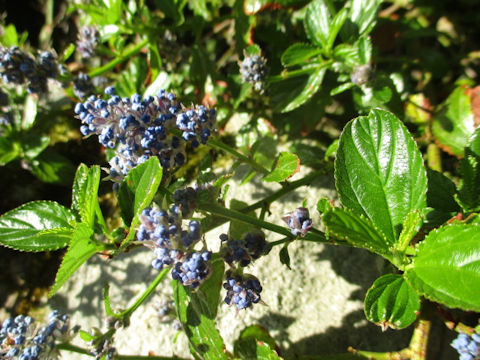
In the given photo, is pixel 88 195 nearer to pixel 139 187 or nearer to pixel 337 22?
pixel 139 187

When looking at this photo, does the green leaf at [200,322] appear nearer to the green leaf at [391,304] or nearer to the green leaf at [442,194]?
the green leaf at [391,304]

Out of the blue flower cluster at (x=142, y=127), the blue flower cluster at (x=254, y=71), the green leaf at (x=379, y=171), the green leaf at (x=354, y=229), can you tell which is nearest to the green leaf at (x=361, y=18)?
the blue flower cluster at (x=254, y=71)

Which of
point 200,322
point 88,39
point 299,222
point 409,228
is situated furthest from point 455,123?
point 88,39

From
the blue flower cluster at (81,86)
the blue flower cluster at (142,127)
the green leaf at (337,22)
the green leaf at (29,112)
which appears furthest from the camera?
the green leaf at (29,112)

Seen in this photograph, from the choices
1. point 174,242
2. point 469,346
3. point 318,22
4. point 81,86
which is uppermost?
point 81,86

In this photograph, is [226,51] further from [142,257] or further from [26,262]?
[26,262]

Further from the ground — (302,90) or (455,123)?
(302,90)
